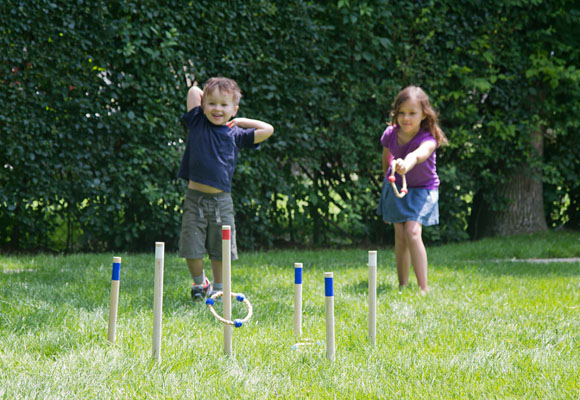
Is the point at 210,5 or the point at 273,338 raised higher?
the point at 210,5

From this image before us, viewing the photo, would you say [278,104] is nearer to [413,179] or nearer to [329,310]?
[413,179]

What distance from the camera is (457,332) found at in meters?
3.44

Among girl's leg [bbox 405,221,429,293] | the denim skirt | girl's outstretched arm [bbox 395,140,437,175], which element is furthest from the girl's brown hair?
girl's leg [bbox 405,221,429,293]

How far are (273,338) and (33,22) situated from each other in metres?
4.08

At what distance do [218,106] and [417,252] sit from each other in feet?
5.68

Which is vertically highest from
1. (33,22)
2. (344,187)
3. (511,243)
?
(33,22)

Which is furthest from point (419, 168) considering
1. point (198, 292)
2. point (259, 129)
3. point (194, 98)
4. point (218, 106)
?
point (198, 292)

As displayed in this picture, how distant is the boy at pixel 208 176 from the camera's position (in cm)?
413

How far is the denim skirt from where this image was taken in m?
4.69

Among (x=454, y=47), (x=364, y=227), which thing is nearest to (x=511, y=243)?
(x=364, y=227)

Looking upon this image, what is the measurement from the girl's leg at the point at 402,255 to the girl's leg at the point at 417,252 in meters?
0.08

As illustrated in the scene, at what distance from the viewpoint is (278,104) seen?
667cm

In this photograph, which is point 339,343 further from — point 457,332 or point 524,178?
point 524,178

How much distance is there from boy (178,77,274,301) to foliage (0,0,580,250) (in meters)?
2.07
